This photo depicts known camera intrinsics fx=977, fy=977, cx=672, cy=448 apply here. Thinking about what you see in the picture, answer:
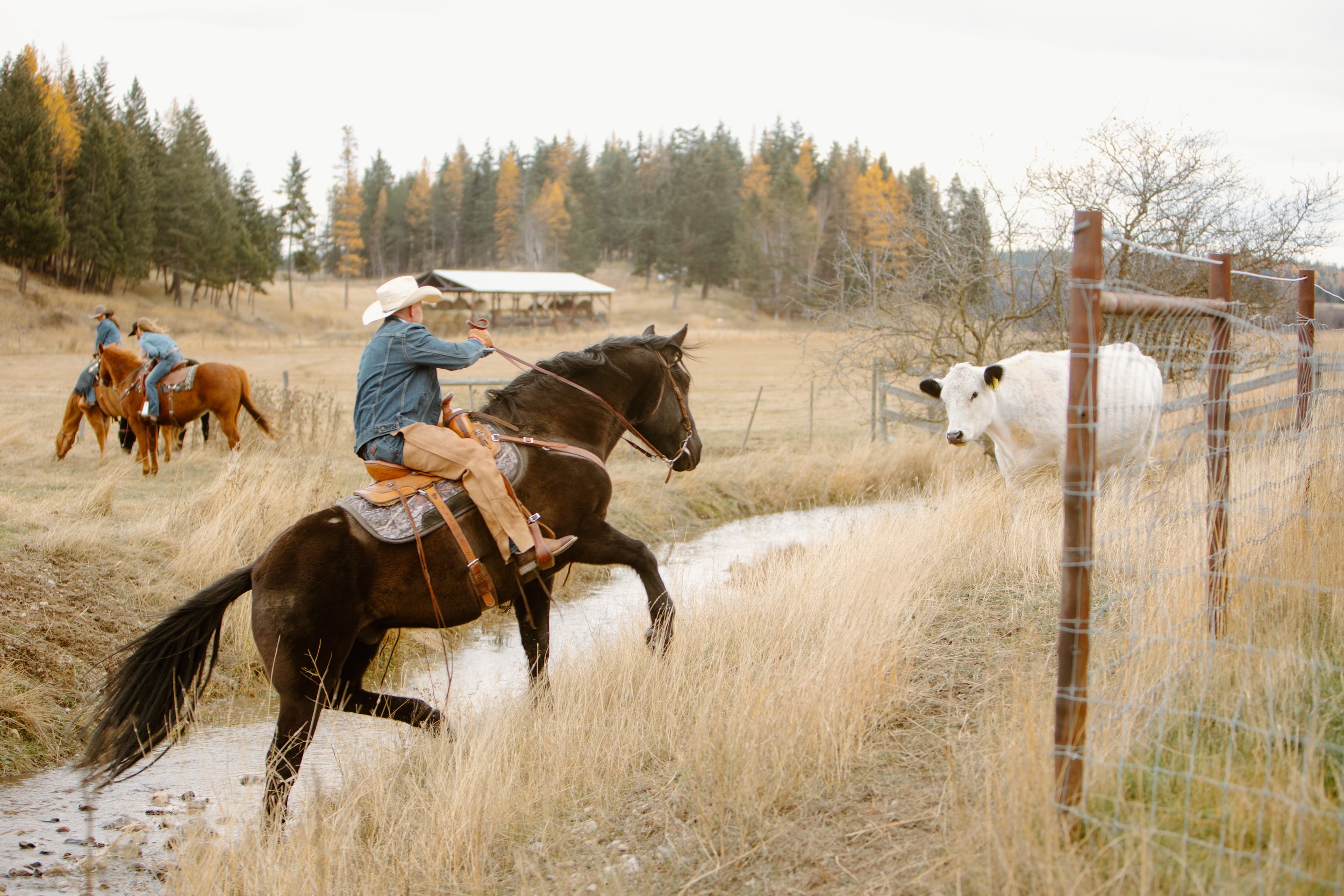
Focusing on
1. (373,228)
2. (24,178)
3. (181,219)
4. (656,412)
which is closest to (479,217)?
(373,228)

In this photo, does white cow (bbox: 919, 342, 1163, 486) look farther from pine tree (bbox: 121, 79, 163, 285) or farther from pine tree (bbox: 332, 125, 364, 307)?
pine tree (bbox: 332, 125, 364, 307)

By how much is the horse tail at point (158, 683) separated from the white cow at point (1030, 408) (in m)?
6.13

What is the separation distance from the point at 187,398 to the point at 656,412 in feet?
32.9

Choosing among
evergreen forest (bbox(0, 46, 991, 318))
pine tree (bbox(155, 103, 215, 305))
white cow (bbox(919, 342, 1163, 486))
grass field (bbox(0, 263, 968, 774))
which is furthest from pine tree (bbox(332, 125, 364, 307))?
white cow (bbox(919, 342, 1163, 486))

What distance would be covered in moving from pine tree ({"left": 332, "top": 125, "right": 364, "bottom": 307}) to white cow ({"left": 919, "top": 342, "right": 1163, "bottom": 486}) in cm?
7834

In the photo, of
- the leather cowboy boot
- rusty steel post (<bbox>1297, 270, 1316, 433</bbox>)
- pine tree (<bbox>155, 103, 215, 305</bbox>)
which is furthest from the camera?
pine tree (<bbox>155, 103, 215, 305</bbox>)

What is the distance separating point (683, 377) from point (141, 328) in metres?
11.0

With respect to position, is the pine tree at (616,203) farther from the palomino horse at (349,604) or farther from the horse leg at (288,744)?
the horse leg at (288,744)

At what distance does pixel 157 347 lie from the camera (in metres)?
13.8

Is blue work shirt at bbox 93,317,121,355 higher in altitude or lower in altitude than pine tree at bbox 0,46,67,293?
lower

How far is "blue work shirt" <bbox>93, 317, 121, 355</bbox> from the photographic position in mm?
14453

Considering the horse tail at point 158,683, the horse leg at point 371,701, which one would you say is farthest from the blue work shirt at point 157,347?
the horse leg at point 371,701

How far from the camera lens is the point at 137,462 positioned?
13695mm

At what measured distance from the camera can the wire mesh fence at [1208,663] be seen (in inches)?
109
